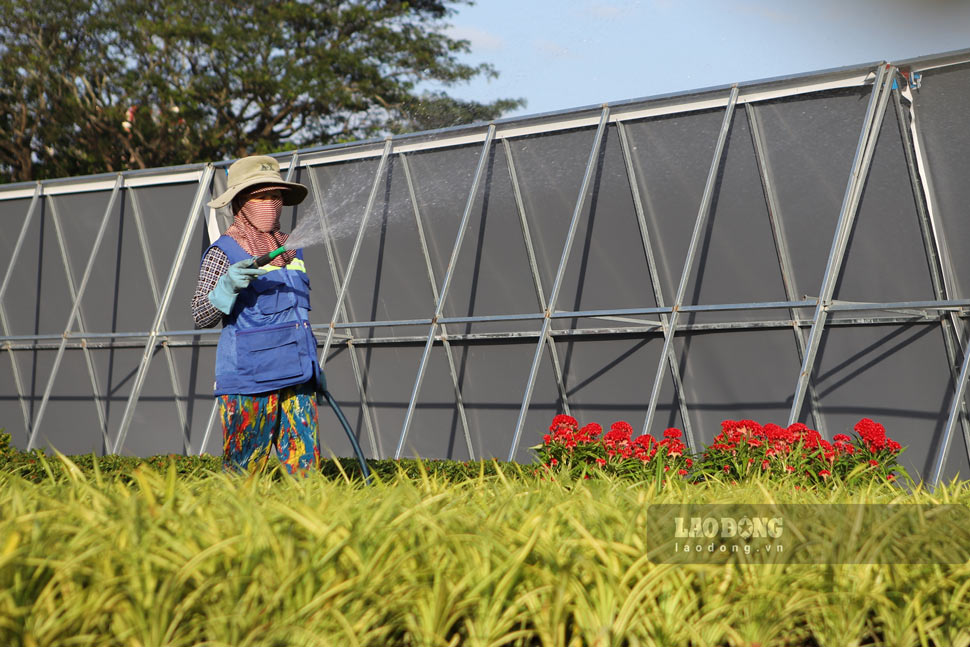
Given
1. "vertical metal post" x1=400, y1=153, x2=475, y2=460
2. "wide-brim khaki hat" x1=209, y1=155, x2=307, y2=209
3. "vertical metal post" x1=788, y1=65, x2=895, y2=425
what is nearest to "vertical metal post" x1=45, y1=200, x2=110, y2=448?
"vertical metal post" x1=400, y1=153, x2=475, y2=460

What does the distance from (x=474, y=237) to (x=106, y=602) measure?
981cm

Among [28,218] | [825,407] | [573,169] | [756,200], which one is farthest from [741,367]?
[28,218]

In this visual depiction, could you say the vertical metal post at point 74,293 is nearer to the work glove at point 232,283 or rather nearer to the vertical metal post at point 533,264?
the vertical metal post at point 533,264

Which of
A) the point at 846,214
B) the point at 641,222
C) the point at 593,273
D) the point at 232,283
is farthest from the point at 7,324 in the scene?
the point at 846,214

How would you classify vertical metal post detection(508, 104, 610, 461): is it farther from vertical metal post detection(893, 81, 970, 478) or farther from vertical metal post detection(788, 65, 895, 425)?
vertical metal post detection(893, 81, 970, 478)

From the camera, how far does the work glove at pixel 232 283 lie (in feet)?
17.4

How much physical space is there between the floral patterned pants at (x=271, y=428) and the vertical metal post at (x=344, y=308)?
7.00 m

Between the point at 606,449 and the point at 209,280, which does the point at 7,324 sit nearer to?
the point at 209,280

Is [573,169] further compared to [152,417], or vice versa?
[152,417]

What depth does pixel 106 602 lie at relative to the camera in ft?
8.69

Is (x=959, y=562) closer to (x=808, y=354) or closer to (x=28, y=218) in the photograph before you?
(x=808, y=354)

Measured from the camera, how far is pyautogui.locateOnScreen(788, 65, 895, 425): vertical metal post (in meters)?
7.55

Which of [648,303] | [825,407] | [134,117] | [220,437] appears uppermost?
[134,117]

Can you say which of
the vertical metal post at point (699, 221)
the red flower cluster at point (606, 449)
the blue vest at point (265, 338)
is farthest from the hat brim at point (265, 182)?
the vertical metal post at point (699, 221)
